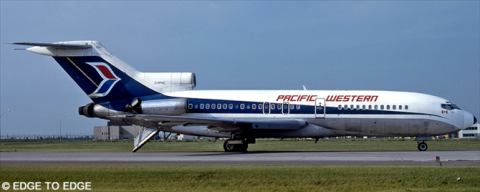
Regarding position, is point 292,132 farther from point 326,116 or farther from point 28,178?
point 28,178

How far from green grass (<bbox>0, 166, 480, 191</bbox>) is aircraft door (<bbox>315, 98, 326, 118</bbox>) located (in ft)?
46.4

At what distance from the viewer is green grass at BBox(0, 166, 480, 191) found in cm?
1345

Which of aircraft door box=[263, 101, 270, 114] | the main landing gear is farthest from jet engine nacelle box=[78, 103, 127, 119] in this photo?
aircraft door box=[263, 101, 270, 114]


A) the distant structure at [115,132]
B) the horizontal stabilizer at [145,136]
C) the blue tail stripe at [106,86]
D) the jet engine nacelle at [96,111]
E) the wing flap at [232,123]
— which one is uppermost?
the blue tail stripe at [106,86]

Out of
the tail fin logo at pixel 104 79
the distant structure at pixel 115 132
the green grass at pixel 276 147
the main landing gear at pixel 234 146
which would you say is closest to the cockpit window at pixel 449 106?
the green grass at pixel 276 147

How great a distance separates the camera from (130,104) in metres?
32.2

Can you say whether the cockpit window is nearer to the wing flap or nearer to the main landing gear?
the wing flap

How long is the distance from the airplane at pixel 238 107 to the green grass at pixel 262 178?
12.6 meters

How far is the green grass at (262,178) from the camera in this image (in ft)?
44.1

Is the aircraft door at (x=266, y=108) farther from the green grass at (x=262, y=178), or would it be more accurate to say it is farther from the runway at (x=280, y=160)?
Answer: the green grass at (x=262, y=178)

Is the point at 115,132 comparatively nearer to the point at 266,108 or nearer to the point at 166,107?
the point at 166,107

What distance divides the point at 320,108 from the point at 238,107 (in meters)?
5.40

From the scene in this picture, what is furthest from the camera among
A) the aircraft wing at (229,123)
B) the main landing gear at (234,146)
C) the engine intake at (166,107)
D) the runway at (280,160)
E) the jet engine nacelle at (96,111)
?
the jet engine nacelle at (96,111)

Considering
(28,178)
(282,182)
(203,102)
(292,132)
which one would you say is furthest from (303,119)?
(28,178)
